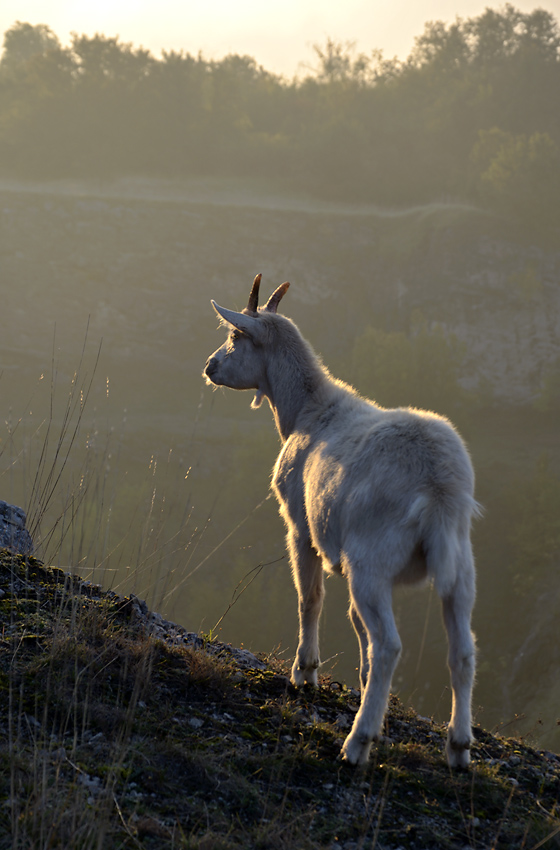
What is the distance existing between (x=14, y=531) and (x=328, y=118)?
2467 inches

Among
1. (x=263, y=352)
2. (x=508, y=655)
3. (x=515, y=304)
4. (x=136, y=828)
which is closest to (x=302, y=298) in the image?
(x=515, y=304)

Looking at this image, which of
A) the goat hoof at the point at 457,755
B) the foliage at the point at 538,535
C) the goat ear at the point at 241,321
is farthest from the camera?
the foliage at the point at 538,535

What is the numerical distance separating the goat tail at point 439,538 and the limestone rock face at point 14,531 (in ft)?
10.7

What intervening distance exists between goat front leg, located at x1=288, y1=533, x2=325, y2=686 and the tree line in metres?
55.9

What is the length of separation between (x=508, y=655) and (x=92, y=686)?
27.5 metres

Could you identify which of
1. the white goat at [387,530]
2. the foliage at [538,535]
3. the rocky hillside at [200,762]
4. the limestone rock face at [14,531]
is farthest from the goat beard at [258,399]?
the foliage at [538,535]

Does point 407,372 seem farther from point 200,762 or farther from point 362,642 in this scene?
point 200,762

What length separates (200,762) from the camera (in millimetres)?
3156

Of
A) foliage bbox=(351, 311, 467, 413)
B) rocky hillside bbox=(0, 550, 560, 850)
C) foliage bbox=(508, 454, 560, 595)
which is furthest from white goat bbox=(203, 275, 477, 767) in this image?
foliage bbox=(351, 311, 467, 413)

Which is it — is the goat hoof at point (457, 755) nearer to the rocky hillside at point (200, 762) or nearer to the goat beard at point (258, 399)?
the rocky hillside at point (200, 762)

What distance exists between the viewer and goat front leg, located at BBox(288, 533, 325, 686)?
446 centimetres

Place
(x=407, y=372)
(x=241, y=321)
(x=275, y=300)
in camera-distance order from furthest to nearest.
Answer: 1. (x=407, y=372)
2. (x=275, y=300)
3. (x=241, y=321)

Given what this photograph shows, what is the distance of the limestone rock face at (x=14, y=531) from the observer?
534 centimetres

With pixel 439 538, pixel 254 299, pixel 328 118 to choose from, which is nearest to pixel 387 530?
pixel 439 538
